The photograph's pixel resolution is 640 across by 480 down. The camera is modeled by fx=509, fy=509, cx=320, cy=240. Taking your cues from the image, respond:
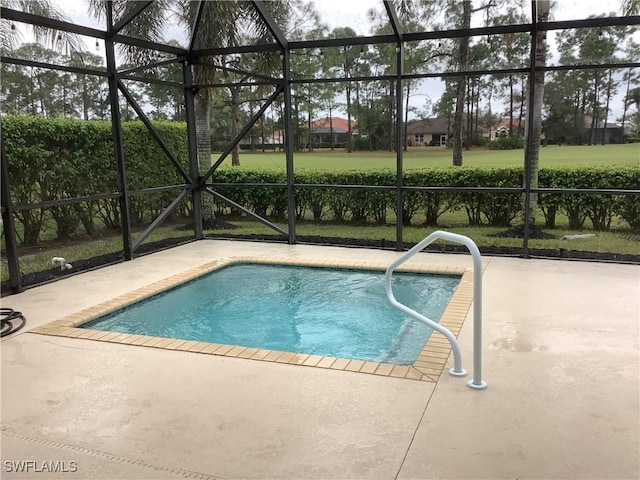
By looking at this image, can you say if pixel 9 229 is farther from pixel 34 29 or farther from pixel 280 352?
pixel 280 352

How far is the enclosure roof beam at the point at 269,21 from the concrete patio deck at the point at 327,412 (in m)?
4.33

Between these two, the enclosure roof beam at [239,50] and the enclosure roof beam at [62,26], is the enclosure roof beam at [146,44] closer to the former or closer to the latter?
the enclosure roof beam at [62,26]

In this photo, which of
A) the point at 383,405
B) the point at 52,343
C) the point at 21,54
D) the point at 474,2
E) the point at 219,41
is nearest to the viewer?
the point at 383,405

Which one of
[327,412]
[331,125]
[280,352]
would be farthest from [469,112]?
[327,412]

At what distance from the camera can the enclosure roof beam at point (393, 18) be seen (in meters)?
5.52

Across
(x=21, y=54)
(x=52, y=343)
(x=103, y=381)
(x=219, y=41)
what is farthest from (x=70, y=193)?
(x=103, y=381)

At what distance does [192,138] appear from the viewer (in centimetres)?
769

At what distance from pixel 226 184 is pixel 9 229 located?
2955 millimetres

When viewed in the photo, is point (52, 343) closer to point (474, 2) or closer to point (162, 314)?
point (162, 314)

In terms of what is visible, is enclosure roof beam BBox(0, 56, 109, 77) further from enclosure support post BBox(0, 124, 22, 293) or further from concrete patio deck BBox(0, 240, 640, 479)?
concrete patio deck BBox(0, 240, 640, 479)

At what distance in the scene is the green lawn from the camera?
277 inches

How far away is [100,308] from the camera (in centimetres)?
451

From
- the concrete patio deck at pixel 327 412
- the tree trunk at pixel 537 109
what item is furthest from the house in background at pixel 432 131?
the concrete patio deck at pixel 327 412

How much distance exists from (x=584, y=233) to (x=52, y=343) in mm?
6889
